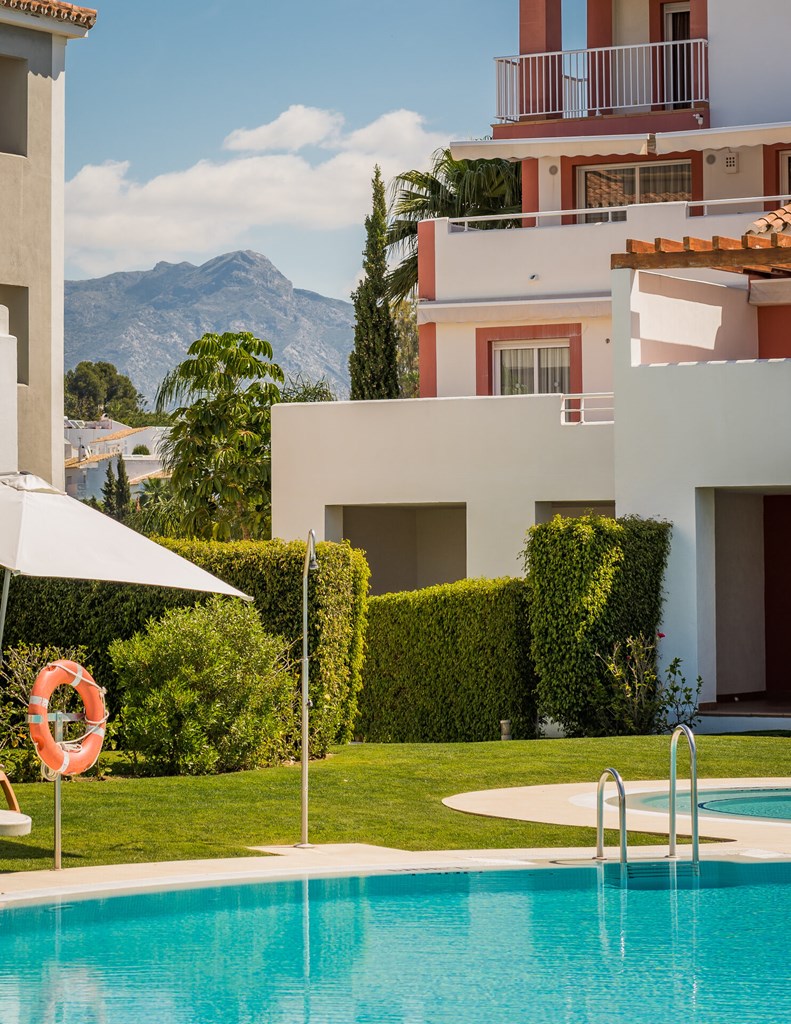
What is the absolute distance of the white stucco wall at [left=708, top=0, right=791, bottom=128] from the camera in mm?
35250

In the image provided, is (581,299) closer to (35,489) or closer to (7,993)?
(35,489)

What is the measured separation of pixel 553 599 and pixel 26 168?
13.5 metres

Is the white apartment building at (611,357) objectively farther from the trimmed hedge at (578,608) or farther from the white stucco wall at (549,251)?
the trimmed hedge at (578,608)

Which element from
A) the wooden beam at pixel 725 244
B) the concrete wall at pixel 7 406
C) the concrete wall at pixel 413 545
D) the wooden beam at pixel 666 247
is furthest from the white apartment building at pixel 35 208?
the wooden beam at pixel 725 244

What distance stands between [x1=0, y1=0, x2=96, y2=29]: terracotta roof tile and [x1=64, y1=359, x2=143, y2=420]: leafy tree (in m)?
131

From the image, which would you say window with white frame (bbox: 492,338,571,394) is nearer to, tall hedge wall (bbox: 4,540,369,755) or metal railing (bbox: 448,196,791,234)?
metal railing (bbox: 448,196,791,234)

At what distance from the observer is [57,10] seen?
30.7 meters

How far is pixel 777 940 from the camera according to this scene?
11.8m

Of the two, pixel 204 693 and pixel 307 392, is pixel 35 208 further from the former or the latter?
pixel 307 392

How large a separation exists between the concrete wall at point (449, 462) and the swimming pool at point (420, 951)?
15830 mm

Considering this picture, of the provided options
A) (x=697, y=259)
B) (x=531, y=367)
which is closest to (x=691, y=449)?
(x=697, y=259)

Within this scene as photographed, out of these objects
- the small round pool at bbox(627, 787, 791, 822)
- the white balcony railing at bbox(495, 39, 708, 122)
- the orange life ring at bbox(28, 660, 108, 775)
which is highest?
the white balcony railing at bbox(495, 39, 708, 122)

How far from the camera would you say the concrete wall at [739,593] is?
27.8 metres

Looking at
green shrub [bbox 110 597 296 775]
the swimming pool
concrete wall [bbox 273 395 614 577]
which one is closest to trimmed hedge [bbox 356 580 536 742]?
concrete wall [bbox 273 395 614 577]
